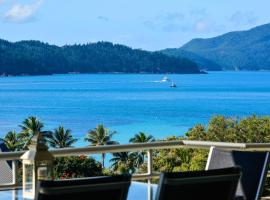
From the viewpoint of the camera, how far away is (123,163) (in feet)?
154

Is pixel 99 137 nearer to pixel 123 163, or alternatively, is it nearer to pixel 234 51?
pixel 123 163

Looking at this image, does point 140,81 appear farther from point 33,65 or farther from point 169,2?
point 33,65

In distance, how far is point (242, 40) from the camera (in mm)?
130750

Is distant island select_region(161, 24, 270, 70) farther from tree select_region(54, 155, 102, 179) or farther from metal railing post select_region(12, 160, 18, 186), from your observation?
metal railing post select_region(12, 160, 18, 186)

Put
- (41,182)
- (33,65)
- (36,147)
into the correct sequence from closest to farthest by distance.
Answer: (41,182) → (36,147) → (33,65)

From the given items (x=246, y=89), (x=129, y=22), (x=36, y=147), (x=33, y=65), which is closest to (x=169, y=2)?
(x=129, y=22)

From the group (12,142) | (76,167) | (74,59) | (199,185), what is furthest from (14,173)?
(74,59)

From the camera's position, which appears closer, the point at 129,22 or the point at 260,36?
the point at 129,22

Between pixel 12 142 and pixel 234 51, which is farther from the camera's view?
pixel 234 51

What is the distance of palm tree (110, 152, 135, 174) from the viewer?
1813 inches

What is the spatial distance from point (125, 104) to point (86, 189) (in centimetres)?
7858

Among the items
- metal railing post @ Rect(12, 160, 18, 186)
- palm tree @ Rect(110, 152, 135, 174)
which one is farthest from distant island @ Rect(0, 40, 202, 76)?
metal railing post @ Rect(12, 160, 18, 186)

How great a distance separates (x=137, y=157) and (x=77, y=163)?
54.8 feet

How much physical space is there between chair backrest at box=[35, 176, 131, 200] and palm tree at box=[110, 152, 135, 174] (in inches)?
1680
